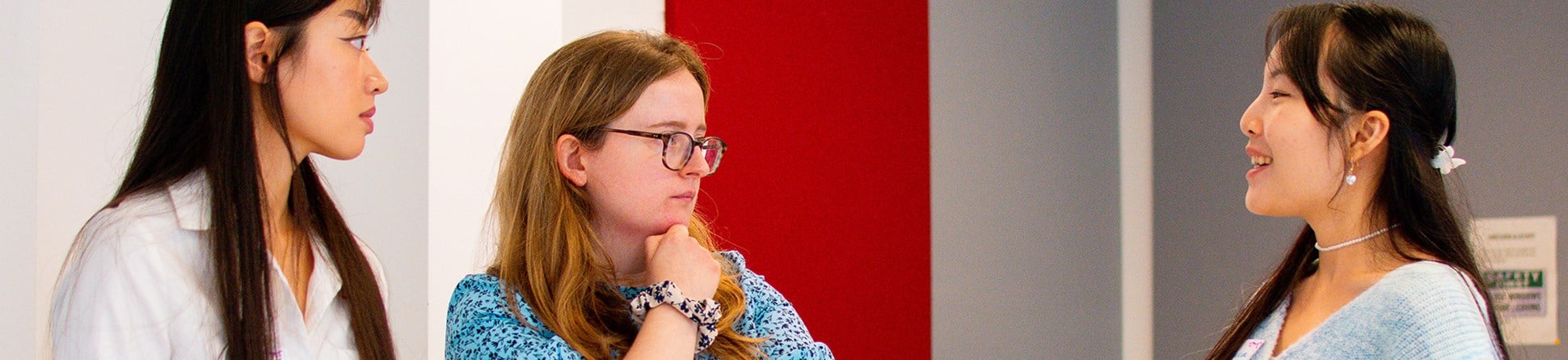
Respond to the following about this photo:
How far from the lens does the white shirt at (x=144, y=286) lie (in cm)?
140

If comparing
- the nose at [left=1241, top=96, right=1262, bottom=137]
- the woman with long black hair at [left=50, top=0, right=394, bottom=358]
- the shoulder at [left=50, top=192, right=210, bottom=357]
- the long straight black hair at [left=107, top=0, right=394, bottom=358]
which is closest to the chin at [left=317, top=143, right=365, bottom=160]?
the woman with long black hair at [left=50, top=0, right=394, bottom=358]

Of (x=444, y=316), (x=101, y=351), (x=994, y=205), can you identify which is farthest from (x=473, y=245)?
(x=994, y=205)

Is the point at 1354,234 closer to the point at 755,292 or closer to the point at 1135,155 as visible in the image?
the point at 755,292

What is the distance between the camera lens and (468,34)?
8.88ft

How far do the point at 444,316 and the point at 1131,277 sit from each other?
2.94 metres

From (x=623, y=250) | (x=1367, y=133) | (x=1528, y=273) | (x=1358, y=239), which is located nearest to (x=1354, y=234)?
(x=1358, y=239)

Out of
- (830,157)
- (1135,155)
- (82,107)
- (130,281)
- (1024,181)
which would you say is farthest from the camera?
(1135,155)

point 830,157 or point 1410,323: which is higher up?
point 830,157

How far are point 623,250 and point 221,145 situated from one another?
0.66m

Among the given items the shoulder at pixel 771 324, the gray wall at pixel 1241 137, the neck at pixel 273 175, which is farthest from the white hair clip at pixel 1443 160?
the gray wall at pixel 1241 137

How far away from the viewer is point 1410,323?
186 cm

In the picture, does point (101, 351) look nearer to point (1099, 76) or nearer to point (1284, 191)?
point (1284, 191)

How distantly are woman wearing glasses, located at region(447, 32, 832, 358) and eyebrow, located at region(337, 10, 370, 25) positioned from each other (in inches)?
13.0

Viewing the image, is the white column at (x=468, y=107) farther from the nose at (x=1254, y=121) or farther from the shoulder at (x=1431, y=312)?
the shoulder at (x=1431, y=312)
